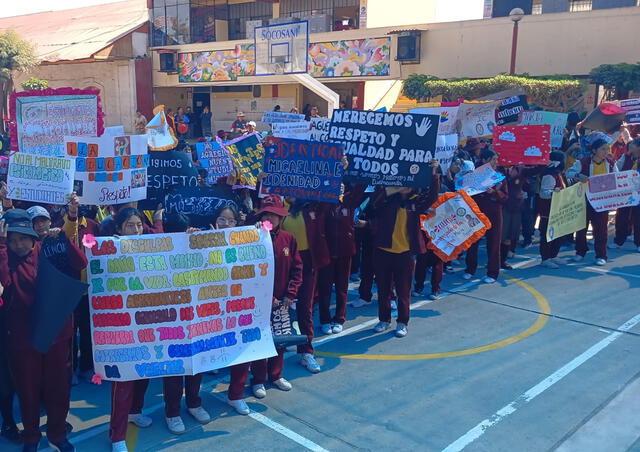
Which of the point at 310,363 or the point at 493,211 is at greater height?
the point at 493,211

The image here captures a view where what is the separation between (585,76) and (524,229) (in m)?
11.1

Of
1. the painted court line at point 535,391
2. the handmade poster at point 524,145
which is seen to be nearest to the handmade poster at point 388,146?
the painted court line at point 535,391

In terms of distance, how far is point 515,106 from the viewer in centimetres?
1076

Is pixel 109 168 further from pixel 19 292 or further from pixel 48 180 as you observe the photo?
pixel 19 292

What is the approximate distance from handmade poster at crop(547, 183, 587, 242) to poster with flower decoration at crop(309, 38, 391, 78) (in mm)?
14264

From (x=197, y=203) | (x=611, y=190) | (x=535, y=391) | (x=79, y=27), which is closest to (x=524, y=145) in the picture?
(x=611, y=190)

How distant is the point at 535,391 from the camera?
536 cm

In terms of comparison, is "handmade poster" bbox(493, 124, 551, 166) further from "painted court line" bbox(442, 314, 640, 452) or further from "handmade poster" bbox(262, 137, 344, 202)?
"handmade poster" bbox(262, 137, 344, 202)

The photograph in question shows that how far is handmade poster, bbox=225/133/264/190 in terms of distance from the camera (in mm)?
7824

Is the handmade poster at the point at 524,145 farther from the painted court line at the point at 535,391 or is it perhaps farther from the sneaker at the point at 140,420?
the sneaker at the point at 140,420

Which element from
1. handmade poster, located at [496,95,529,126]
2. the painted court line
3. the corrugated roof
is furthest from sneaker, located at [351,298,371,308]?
the corrugated roof

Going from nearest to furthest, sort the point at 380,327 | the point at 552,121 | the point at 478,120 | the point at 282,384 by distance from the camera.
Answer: the point at 282,384, the point at 380,327, the point at 478,120, the point at 552,121

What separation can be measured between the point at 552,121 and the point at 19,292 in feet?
31.9

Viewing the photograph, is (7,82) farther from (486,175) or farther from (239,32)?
(486,175)
